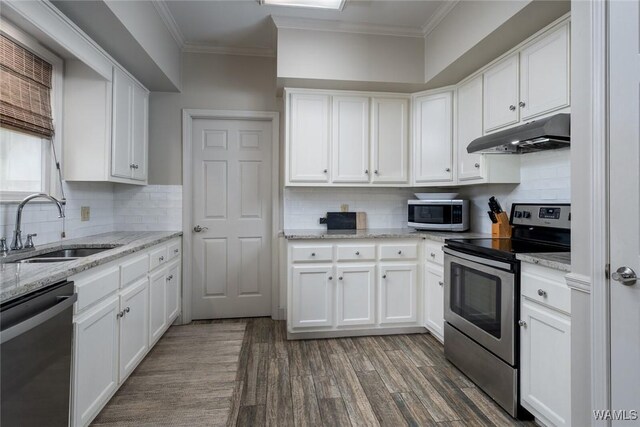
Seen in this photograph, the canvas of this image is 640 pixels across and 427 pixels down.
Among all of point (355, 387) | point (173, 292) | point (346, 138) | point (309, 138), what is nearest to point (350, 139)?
point (346, 138)

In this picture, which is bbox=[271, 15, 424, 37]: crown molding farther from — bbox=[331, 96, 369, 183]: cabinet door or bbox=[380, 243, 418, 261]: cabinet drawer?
bbox=[380, 243, 418, 261]: cabinet drawer

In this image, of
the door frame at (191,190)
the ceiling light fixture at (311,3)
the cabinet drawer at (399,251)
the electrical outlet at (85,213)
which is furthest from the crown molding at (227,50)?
the cabinet drawer at (399,251)

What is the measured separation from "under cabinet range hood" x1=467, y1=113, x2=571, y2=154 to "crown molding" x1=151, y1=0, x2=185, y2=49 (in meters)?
2.62

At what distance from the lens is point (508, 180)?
252 cm

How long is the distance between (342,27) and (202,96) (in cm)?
152

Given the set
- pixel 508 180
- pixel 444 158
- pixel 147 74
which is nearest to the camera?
pixel 508 180

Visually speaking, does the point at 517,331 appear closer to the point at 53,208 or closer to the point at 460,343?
the point at 460,343

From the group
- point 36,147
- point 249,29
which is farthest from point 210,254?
point 249,29

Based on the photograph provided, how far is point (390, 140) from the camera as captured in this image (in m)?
3.13

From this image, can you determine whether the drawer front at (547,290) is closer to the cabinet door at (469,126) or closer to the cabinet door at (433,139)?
the cabinet door at (469,126)

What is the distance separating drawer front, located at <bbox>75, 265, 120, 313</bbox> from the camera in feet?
4.95

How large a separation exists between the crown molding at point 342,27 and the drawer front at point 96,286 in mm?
2269

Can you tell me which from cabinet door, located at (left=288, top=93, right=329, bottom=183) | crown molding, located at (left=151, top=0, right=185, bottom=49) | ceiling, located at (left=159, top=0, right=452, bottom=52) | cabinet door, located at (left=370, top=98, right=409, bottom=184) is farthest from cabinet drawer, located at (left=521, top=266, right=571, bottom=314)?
crown molding, located at (left=151, top=0, right=185, bottom=49)

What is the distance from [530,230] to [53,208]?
3.34 meters
